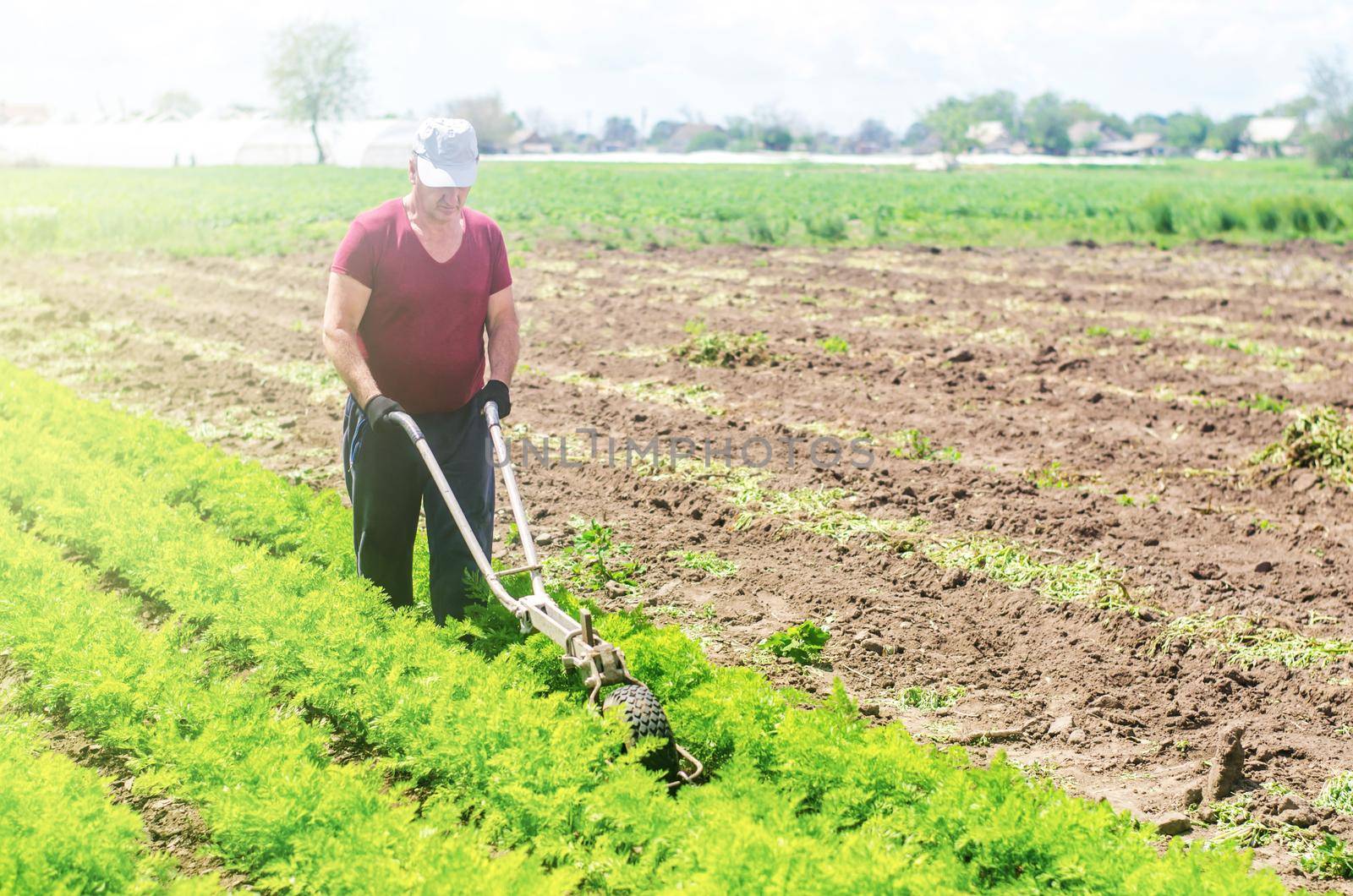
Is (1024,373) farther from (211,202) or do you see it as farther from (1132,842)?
(211,202)

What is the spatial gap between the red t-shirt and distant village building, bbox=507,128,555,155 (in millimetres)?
119711

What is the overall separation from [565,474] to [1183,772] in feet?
16.3

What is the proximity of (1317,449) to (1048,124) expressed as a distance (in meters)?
128

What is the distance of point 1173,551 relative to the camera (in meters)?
6.67

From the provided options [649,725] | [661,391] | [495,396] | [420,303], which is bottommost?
[649,725]

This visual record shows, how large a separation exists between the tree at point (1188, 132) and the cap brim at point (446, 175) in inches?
5647

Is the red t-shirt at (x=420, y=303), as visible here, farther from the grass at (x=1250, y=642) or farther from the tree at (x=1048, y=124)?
the tree at (x=1048, y=124)

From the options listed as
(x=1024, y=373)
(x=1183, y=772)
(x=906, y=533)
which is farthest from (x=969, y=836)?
(x=1024, y=373)

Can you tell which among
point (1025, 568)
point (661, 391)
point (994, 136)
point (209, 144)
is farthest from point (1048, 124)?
point (1025, 568)

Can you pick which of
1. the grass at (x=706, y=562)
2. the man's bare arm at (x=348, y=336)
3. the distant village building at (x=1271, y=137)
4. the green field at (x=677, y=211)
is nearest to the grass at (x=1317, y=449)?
the grass at (x=706, y=562)

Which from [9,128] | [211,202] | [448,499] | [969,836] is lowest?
[969,836]

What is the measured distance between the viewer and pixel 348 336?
15.5 ft

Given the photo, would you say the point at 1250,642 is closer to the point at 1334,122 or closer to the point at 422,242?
the point at 422,242

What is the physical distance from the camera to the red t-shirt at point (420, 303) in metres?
4.71
